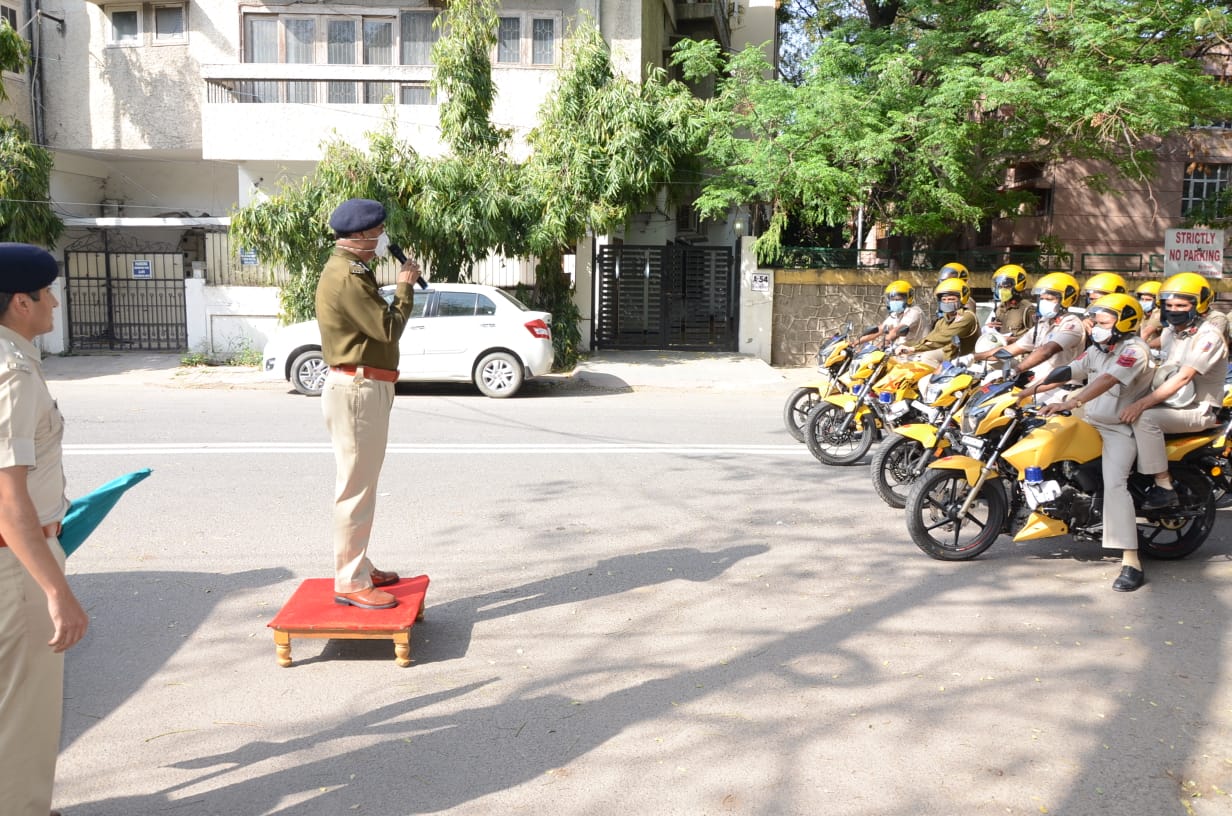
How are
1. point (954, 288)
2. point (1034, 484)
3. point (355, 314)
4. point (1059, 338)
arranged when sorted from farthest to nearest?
point (954, 288)
point (1059, 338)
point (1034, 484)
point (355, 314)

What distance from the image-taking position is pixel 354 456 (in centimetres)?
472

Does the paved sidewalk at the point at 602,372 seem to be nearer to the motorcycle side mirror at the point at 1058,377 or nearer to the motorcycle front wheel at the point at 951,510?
the motorcycle front wheel at the point at 951,510

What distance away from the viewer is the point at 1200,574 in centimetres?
624

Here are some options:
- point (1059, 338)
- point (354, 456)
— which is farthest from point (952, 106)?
point (354, 456)

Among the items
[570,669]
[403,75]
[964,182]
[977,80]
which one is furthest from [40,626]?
[403,75]

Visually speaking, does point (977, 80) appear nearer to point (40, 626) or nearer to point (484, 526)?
point (484, 526)

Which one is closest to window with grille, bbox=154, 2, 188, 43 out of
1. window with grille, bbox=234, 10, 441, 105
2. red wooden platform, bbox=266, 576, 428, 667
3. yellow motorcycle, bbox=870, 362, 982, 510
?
window with grille, bbox=234, 10, 441, 105

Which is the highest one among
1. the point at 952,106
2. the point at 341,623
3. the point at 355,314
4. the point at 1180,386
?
the point at 952,106

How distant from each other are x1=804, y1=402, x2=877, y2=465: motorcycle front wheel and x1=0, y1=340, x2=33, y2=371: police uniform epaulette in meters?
7.18

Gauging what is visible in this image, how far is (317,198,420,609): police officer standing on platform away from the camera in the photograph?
4613mm

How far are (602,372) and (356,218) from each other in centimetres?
1225

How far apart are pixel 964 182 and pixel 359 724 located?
1534 centimetres

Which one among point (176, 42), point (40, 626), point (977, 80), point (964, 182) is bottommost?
point (40, 626)

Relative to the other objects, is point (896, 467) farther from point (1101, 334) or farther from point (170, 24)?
point (170, 24)
